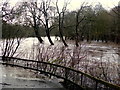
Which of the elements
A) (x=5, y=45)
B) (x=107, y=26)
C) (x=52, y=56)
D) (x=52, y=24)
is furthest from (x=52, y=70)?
(x=107, y=26)

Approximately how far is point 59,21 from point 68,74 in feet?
113

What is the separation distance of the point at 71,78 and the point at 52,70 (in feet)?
8.45

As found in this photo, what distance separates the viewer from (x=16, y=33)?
68.9ft

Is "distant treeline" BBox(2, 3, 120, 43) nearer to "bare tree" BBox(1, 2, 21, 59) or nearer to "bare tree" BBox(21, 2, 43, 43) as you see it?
"bare tree" BBox(21, 2, 43, 43)

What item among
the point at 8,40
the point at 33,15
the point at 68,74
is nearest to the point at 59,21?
the point at 33,15

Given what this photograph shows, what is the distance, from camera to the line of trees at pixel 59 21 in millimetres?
22391

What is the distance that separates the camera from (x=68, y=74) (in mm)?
10281

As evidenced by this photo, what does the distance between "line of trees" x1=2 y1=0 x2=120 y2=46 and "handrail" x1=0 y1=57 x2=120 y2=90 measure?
5.90 metres

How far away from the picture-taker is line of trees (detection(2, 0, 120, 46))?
73.5ft

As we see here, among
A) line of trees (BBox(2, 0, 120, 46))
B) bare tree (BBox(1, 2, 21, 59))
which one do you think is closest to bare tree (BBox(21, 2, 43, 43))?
line of trees (BBox(2, 0, 120, 46))

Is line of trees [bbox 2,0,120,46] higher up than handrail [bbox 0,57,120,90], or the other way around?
line of trees [bbox 2,0,120,46]

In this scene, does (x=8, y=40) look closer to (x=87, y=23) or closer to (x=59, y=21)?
(x=59, y=21)

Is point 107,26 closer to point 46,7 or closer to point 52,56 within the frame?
point 46,7

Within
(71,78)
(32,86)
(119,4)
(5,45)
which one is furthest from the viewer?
(119,4)
